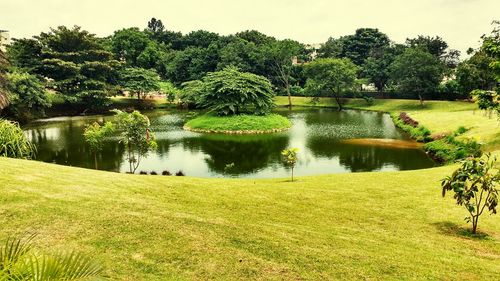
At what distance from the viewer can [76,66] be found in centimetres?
6712

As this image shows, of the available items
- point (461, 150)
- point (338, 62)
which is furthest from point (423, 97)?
point (461, 150)

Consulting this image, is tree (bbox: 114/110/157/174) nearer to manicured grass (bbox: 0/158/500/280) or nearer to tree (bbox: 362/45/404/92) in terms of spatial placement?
manicured grass (bbox: 0/158/500/280)

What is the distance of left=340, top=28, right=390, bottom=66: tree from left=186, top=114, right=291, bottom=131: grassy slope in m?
59.7

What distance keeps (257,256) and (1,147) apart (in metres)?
20.8

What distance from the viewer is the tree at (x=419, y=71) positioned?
233 feet

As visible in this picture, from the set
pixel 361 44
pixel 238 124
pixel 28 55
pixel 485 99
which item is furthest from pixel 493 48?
pixel 361 44

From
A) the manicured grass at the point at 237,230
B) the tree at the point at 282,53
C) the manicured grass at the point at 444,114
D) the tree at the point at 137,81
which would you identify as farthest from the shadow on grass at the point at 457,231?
the tree at the point at 137,81

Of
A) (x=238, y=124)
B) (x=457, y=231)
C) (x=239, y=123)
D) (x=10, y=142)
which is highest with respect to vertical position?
(x=10, y=142)

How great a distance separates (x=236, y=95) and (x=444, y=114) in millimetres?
31478

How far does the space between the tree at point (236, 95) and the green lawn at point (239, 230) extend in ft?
129

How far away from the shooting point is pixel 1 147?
74.2 feet

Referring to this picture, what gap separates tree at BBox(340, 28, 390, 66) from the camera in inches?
4129

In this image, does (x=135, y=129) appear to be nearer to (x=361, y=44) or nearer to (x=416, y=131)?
(x=416, y=131)

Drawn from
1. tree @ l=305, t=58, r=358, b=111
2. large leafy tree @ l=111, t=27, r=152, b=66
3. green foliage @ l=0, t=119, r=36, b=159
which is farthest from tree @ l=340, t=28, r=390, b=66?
green foliage @ l=0, t=119, r=36, b=159
